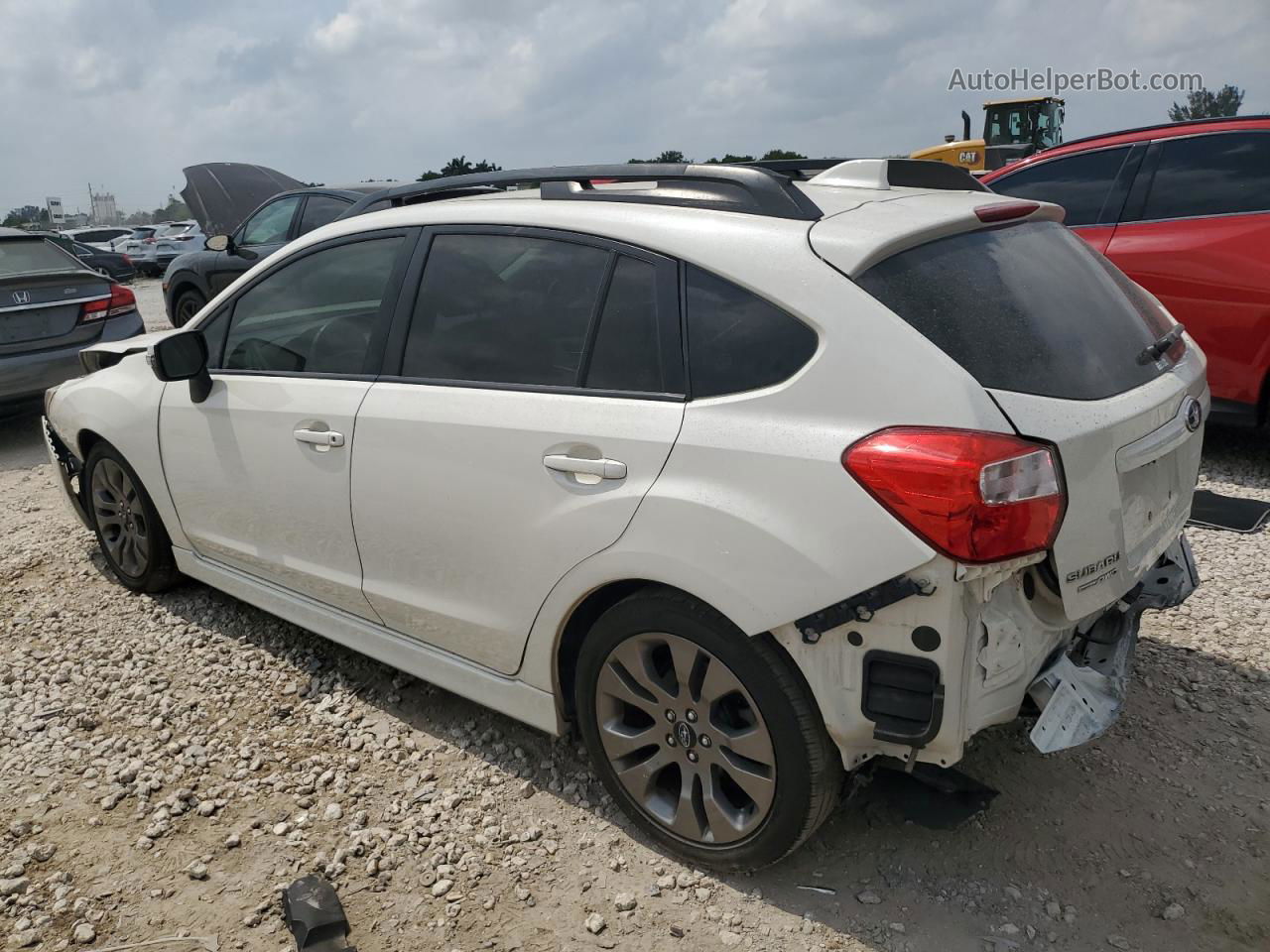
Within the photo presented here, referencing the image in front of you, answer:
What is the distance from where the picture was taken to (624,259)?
2.67 meters

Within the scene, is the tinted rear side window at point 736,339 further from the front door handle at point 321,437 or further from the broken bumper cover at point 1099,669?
the front door handle at point 321,437

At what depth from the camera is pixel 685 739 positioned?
259cm

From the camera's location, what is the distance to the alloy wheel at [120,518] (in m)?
4.35

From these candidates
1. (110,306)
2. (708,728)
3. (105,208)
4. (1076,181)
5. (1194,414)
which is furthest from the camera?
(105,208)

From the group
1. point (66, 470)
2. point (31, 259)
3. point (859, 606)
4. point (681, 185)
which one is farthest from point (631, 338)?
point (31, 259)

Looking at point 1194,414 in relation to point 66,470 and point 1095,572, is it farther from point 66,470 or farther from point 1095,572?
point 66,470

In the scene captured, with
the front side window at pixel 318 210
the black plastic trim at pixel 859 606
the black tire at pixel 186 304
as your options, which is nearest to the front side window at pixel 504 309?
the black plastic trim at pixel 859 606

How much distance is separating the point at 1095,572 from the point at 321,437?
2305 millimetres

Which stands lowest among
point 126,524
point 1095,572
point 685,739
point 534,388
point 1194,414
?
point 685,739

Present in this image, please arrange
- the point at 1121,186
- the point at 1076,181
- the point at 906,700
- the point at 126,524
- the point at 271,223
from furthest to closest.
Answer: the point at 271,223
the point at 1076,181
the point at 1121,186
the point at 126,524
the point at 906,700

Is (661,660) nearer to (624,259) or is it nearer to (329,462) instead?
(624,259)

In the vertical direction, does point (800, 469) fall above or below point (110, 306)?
below

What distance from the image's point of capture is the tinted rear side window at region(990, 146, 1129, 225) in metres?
6.06

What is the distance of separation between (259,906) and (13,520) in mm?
4223
